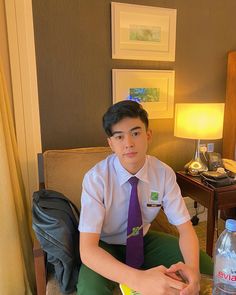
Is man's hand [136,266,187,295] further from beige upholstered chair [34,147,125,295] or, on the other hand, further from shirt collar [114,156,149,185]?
beige upholstered chair [34,147,125,295]

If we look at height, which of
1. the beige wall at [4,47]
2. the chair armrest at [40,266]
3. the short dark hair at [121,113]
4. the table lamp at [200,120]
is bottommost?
Answer: the chair armrest at [40,266]

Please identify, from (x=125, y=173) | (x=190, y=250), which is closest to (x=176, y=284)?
(x=190, y=250)

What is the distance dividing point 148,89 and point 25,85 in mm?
894

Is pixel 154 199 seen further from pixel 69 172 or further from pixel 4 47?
pixel 4 47

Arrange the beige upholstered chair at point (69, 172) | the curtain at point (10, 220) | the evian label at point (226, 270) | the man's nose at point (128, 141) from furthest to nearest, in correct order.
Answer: the beige upholstered chair at point (69, 172)
the curtain at point (10, 220)
the man's nose at point (128, 141)
the evian label at point (226, 270)

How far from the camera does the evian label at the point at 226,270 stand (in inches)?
30.2

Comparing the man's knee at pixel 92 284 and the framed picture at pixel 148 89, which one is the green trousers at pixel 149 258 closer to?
the man's knee at pixel 92 284

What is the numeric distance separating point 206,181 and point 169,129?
57cm

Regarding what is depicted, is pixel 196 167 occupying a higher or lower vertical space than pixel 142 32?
lower

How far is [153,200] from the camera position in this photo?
3.92ft

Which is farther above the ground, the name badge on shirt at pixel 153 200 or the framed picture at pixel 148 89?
the framed picture at pixel 148 89

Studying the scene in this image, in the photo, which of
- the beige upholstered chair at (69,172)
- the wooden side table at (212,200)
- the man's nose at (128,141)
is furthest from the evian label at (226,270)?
the wooden side table at (212,200)

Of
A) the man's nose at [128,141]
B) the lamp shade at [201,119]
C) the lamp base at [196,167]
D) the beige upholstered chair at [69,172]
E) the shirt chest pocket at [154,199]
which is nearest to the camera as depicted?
the man's nose at [128,141]

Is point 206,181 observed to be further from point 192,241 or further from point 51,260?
point 51,260
